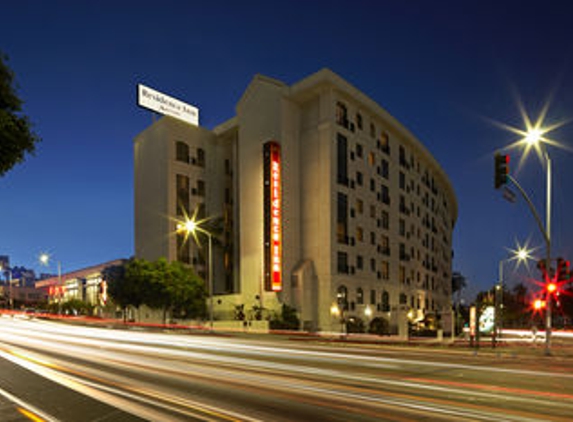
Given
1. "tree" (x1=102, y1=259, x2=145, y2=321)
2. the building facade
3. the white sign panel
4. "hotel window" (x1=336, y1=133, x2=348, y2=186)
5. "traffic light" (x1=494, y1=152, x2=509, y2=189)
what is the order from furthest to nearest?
the white sign panel → "tree" (x1=102, y1=259, x2=145, y2=321) → "hotel window" (x1=336, y1=133, x2=348, y2=186) → the building facade → "traffic light" (x1=494, y1=152, x2=509, y2=189)

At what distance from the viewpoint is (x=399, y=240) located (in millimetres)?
54938

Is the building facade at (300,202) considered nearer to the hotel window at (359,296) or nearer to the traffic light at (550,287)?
the hotel window at (359,296)

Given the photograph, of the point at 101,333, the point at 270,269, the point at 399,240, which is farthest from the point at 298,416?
the point at 399,240

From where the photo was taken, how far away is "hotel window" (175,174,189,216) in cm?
5568

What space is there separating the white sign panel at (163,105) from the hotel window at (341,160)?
2349 cm

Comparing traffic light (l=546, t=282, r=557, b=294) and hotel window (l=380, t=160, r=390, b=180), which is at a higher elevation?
hotel window (l=380, t=160, r=390, b=180)

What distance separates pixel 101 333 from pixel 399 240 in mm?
35583

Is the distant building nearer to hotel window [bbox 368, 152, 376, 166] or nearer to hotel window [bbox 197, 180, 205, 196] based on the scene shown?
hotel window [bbox 197, 180, 205, 196]

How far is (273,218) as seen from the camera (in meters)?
41.7

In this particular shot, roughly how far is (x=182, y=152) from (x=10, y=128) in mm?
48162

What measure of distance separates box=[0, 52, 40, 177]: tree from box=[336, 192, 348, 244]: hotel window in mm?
35382

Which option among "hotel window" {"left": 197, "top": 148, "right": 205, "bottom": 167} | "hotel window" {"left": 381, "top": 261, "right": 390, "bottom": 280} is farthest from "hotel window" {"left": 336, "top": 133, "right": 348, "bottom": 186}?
"hotel window" {"left": 197, "top": 148, "right": 205, "bottom": 167}

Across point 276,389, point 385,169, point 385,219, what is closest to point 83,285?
point 385,219

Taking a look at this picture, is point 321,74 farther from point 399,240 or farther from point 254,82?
point 399,240
